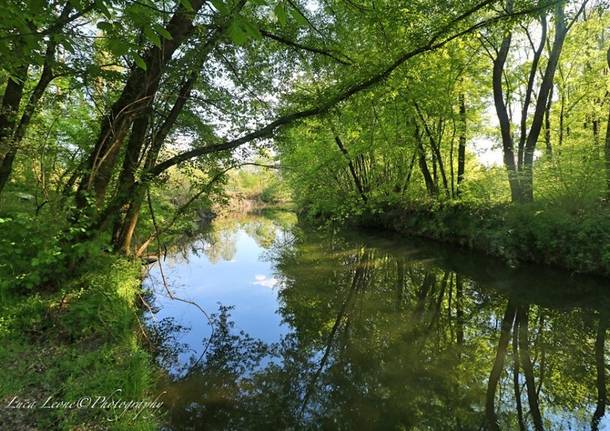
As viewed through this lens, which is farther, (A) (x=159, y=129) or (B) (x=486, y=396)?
(A) (x=159, y=129)

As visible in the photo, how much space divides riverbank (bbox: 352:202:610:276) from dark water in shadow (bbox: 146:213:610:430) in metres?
0.54

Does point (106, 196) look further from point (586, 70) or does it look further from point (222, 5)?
point (586, 70)

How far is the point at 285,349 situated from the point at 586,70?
66.8 ft

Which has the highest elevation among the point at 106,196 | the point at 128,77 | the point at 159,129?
the point at 128,77

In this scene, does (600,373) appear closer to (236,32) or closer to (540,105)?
(236,32)

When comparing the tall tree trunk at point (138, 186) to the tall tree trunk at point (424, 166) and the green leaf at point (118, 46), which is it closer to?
the green leaf at point (118, 46)

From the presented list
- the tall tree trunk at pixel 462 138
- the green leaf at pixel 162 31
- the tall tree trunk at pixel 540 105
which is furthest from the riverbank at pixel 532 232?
the green leaf at pixel 162 31

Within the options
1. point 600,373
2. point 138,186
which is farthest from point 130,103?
point 600,373

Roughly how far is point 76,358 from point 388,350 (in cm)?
456

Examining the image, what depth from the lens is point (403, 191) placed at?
19.7 metres

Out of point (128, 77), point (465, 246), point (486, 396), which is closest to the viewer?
point (486, 396)

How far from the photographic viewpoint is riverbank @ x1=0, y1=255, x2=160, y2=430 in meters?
3.31

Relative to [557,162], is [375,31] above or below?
above

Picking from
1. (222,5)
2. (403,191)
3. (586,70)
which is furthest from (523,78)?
(222,5)
